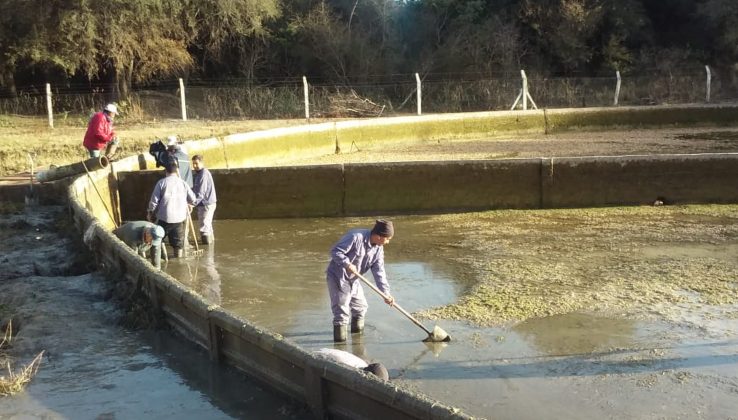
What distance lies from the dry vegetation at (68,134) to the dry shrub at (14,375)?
10.9 m

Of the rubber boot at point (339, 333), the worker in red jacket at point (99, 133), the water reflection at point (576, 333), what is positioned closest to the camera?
the water reflection at point (576, 333)

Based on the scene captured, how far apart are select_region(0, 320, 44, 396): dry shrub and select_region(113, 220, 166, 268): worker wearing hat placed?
2.61m

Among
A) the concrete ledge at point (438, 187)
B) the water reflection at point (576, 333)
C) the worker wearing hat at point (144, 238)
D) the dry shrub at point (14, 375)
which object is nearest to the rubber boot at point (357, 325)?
the water reflection at point (576, 333)

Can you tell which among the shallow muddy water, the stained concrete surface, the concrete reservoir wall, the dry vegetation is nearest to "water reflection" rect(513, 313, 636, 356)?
the shallow muddy water

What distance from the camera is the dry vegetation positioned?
57.2 feet

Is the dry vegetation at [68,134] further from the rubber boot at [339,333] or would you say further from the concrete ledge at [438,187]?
the rubber boot at [339,333]

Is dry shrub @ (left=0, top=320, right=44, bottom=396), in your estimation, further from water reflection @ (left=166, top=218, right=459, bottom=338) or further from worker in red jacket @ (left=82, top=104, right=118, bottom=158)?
worker in red jacket @ (left=82, top=104, right=118, bottom=158)

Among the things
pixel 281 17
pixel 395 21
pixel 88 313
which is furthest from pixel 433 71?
pixel 88 313

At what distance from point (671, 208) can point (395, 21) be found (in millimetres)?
25244

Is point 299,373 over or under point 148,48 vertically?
under

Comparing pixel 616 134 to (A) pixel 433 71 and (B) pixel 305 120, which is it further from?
(A) pixel 433 71

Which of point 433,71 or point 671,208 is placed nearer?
point 671,208

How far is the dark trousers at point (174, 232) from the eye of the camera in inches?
393

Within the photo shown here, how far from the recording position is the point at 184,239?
34.0 ft
